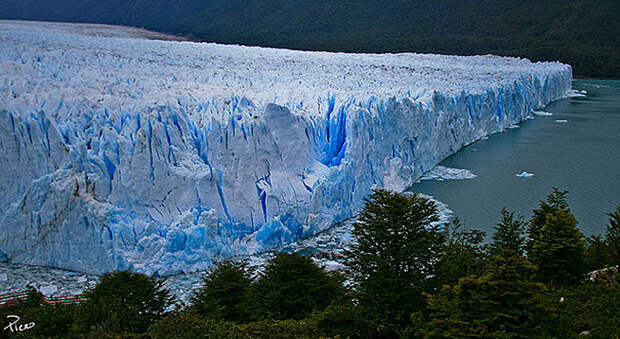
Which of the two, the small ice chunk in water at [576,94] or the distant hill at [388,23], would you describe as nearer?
the small ice chunk in water at [576,94]

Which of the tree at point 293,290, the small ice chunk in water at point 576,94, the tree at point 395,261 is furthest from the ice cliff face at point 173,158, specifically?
the small ice chunk in water at point 576,94

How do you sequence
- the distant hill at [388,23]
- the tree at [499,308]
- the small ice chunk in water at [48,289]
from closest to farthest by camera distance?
the tree at [499,308] < the small ice chunk in water at [48,289] < the distant hill at [388,23]

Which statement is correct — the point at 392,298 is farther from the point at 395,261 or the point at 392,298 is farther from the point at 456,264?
the point at 456,264

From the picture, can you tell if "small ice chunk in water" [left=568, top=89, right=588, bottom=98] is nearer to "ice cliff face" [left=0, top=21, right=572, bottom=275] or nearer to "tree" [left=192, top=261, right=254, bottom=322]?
"ice cliff face" [left=0, top=21, right=572, bottom=275]

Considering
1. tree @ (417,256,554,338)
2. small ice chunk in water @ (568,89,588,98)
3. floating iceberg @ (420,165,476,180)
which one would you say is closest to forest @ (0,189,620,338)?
tree @ (417,256,554,338)

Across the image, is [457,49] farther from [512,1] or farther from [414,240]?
[414,240]

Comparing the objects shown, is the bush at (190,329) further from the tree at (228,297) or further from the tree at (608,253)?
the tree at (608,253)
